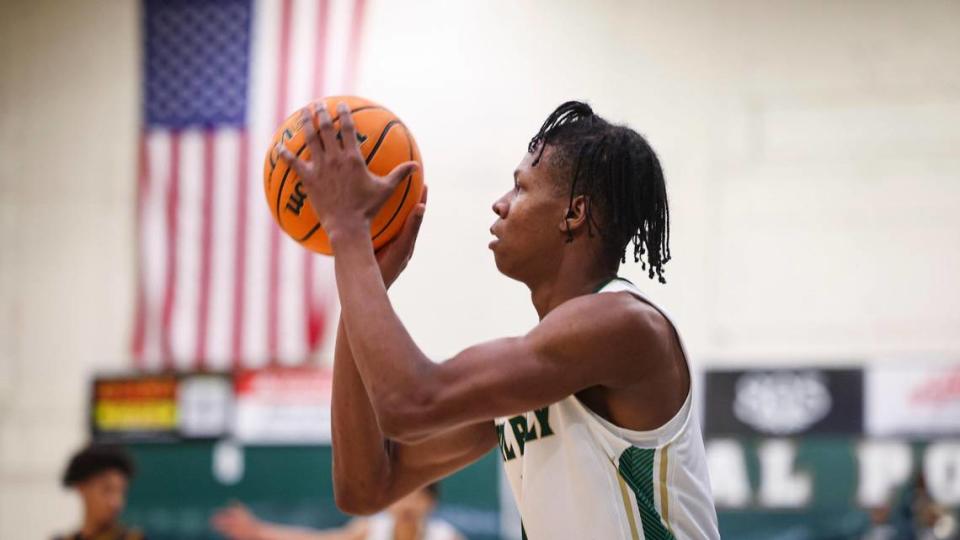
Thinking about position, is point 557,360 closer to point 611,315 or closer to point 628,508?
point 611,315

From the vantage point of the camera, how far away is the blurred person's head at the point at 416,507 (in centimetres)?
682

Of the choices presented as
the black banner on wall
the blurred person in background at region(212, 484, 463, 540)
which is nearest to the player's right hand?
the blurred person in background at region(212, 484, 463, 540)

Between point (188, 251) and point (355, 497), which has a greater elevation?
point (355, 497)

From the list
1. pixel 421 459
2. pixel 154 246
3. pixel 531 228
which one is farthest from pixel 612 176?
pixel 154 246

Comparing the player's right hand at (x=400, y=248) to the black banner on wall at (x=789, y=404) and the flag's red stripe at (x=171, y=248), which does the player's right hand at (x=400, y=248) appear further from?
the flag's red stripe at (x=171, y=248)

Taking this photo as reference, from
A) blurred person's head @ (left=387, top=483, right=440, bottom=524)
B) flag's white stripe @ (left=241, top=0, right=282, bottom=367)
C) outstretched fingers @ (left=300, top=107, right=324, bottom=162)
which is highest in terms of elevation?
outstretched fingers @ (left=300, top=107, right=324, bottom=162)

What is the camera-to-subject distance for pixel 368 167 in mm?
2422

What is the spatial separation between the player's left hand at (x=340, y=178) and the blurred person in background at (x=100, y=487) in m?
Result: 5.18

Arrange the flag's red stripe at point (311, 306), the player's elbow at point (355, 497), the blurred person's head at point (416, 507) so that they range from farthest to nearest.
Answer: the flag's red stripe at point (311, 306)
the blurred person's head at point (416, 507)
the player's elbow at point (355, 497)

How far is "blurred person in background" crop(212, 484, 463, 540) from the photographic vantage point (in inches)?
270

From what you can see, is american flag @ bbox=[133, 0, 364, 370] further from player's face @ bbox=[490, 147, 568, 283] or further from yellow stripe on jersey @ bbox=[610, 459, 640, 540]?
yellow stripe on jersey @ bbox=[610, 459, 640, 540]

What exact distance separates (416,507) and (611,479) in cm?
478

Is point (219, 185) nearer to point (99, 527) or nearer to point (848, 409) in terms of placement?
point (99, 527)

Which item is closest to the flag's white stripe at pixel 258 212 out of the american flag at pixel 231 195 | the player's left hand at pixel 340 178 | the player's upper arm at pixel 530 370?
the american flag at pixel 231 195
